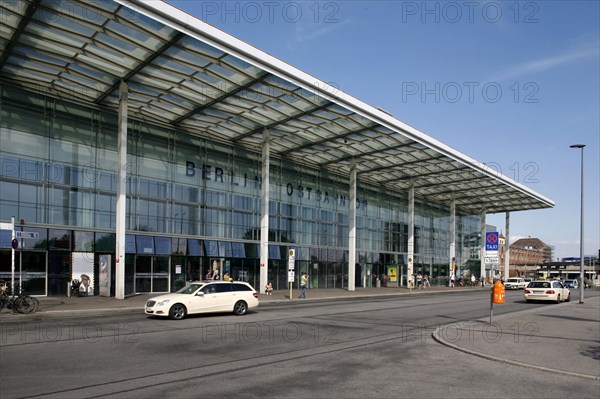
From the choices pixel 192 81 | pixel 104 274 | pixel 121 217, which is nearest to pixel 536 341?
pixel 192 81

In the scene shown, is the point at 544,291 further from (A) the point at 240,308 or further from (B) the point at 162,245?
(B) the point at 162,245

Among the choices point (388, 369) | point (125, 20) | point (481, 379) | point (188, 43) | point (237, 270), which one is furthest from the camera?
point (237, 270)

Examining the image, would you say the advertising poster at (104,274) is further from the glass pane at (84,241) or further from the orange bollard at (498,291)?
the orange bollard at (498,291)

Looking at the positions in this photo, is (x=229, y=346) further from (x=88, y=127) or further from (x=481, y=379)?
(x=88, y=127)

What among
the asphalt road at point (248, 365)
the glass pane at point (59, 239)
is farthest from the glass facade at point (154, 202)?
the asphalt road at point (248, 365)

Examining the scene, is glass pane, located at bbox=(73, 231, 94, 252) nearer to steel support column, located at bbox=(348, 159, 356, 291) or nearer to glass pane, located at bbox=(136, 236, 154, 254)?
glass pane, located at bbox=(136, 236, 154, 254)

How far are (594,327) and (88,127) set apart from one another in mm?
27144

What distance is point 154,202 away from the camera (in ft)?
109

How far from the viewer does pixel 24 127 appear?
27781 millimetres

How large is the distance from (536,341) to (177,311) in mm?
12200

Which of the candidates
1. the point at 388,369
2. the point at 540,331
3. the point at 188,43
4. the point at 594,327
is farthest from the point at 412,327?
the point at 188,43

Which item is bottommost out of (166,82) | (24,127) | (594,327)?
(594,327)

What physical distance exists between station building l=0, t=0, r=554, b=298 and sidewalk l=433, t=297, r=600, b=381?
1517 centimetres

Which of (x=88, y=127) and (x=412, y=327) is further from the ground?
(x=88, y=127)
